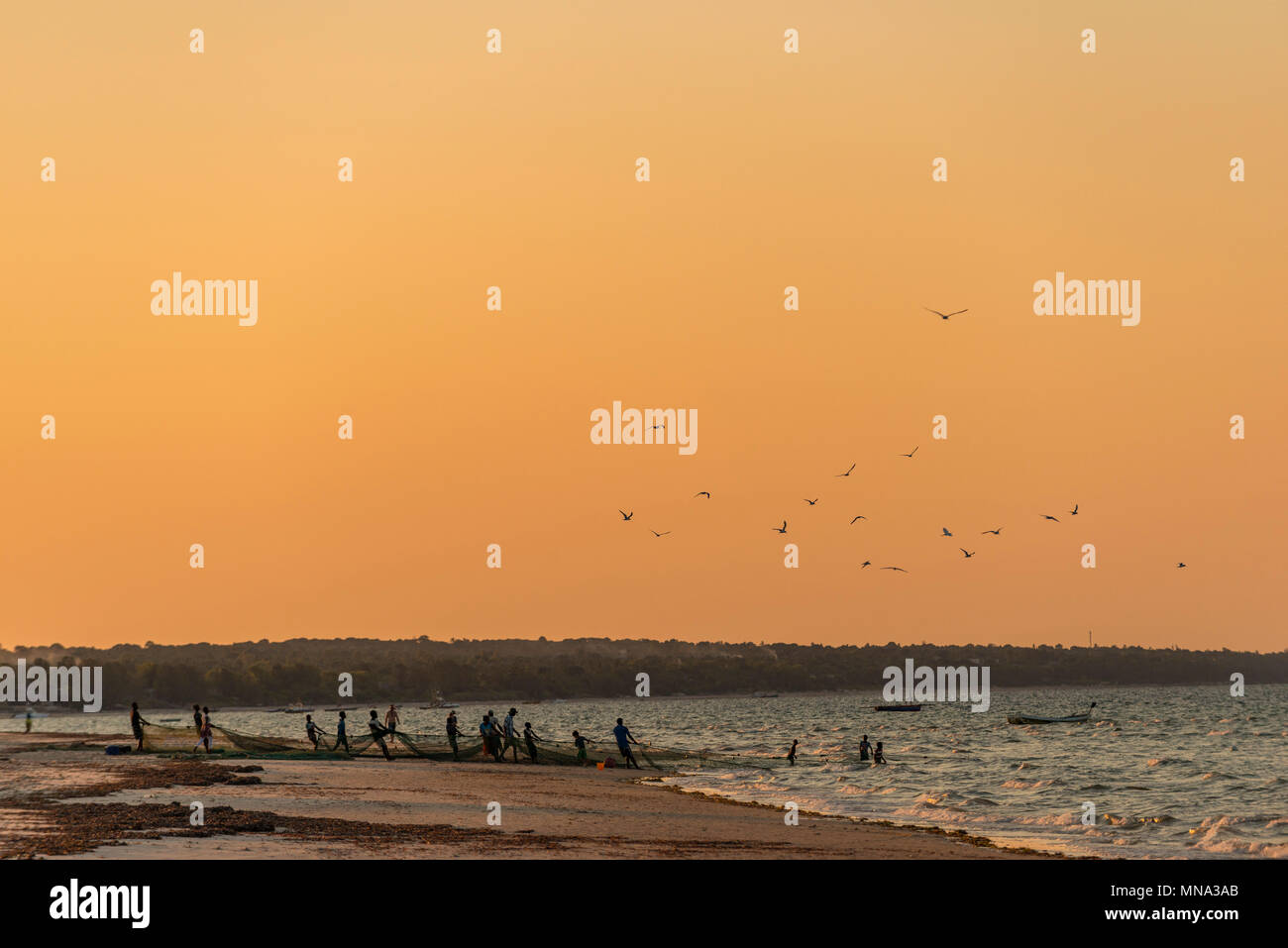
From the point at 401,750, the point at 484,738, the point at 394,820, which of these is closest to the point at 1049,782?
the point at 484,738

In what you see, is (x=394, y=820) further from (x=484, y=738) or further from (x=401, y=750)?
(x=401, y=750)

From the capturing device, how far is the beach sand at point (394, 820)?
24.1 metres

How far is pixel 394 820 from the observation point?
29719 millimetres

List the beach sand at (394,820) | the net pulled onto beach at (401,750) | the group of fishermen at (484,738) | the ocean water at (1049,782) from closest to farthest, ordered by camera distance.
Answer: the beach sand at (394,820) → the ocean water at (1049,782) → the group of fishermen at (484,738) → the net pulled onto beach at (401,750)

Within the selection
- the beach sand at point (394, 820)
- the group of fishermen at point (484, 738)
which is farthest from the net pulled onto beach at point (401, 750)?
the beach sand at point (394, 820)

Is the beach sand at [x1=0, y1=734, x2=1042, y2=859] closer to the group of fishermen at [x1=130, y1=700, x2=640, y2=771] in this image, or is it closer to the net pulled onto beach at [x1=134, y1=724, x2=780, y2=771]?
the group of fishermen at [x1=130, y1=700, x2=640, y2=771]

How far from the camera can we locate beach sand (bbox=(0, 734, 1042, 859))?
24.1 m

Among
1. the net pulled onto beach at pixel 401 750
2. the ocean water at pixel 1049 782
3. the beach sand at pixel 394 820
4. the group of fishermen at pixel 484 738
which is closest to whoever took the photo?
the beach sand at pixel 394 820

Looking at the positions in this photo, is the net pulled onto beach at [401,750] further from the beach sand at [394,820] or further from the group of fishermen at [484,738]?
the beach sand at [394,820]

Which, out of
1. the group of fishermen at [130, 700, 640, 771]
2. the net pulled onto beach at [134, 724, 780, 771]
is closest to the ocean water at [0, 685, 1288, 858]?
the net pulled onto beach at [134, 724, 780, 771]

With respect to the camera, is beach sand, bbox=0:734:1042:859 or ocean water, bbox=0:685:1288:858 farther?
ocean water, bbox=0:685:1288:858
